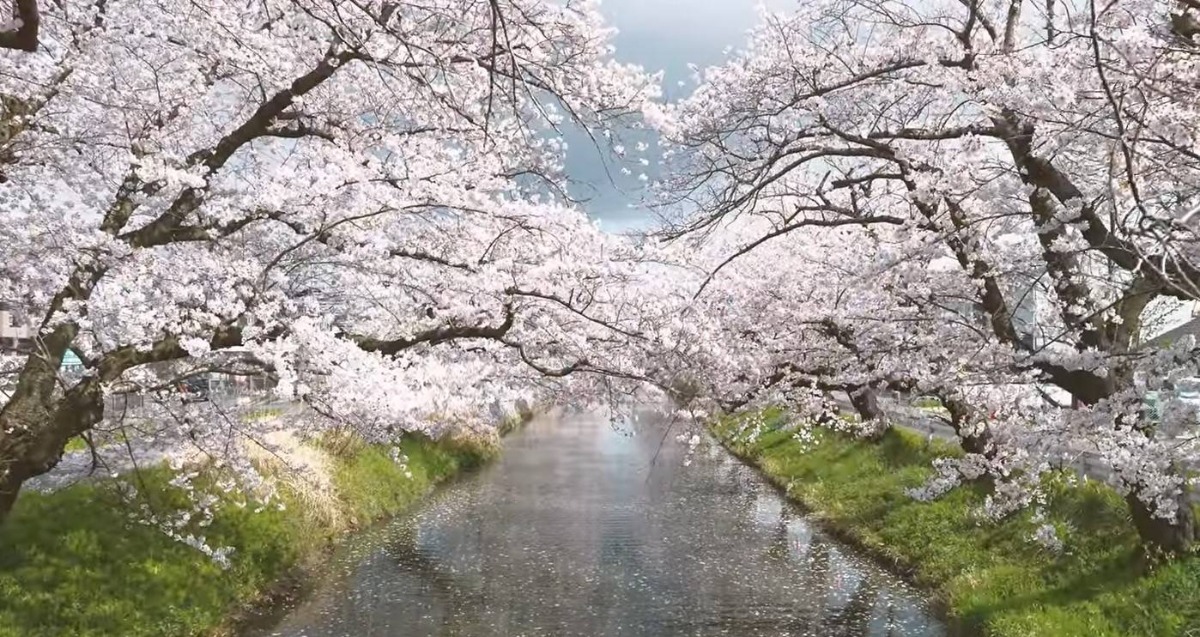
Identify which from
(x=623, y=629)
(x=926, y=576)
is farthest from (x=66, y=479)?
(x=926, y=576)

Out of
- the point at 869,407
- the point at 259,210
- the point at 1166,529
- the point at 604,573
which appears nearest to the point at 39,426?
the point at 259,210

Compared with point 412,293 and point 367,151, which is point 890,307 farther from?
point 367,151

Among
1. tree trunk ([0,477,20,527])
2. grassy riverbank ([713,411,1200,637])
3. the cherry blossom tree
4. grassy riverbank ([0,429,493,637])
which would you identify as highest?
the cherry blossom tree

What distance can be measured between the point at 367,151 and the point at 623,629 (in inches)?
258

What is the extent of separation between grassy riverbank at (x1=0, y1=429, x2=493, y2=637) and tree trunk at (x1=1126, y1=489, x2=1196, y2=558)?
32.6 ft

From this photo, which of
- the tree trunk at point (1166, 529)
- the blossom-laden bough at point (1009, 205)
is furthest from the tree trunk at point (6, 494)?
the tree trunk at point (1166, 529)

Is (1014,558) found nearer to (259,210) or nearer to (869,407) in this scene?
(869,407)

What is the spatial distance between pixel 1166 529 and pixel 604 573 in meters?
7.77

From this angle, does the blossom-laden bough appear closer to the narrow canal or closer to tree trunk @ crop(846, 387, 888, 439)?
the narrow canal

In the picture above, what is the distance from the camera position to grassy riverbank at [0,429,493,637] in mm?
9602

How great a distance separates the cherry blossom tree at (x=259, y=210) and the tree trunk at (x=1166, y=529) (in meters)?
5.67

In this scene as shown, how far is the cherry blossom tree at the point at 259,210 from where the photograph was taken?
290 inches

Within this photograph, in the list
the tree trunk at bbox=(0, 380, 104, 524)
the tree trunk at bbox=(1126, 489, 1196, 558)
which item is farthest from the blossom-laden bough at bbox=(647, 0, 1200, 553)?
the tree trunk at bbox=(0, 380, 104, 524)

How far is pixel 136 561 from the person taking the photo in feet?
35.9
